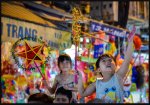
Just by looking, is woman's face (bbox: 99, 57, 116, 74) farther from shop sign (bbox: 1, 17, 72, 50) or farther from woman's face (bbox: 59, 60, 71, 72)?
shop sign (bbox: 1, 17, 72, 50)

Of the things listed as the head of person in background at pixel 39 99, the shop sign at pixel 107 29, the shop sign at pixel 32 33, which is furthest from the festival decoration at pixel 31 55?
the shop sign at pixel 107 29

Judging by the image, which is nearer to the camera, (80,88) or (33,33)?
(80,88)

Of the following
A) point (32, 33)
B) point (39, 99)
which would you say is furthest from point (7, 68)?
point (39, 99)

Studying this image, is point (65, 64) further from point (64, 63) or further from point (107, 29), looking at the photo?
point (107, 29)

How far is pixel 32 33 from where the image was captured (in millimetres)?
6816

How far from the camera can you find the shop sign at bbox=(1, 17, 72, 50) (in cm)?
635

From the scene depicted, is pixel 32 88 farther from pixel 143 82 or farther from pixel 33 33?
pixel 143 82

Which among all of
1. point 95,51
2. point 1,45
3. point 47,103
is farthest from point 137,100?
point 47,103

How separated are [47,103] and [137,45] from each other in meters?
4.47

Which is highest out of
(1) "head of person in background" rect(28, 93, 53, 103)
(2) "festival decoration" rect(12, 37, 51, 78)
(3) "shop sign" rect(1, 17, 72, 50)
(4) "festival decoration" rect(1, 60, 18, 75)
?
(3) "shop sign" rect(1, 17, 72, 50)

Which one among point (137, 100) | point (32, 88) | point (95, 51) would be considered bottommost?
point (137, 100)

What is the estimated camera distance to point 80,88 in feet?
11.4

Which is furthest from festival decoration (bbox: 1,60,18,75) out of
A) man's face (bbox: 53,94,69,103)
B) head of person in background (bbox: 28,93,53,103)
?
head of person in background (bbox: 28,93,53,103)

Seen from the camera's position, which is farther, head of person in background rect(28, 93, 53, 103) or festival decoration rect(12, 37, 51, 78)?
festival decoration rect(12, 37, 51, 78)
